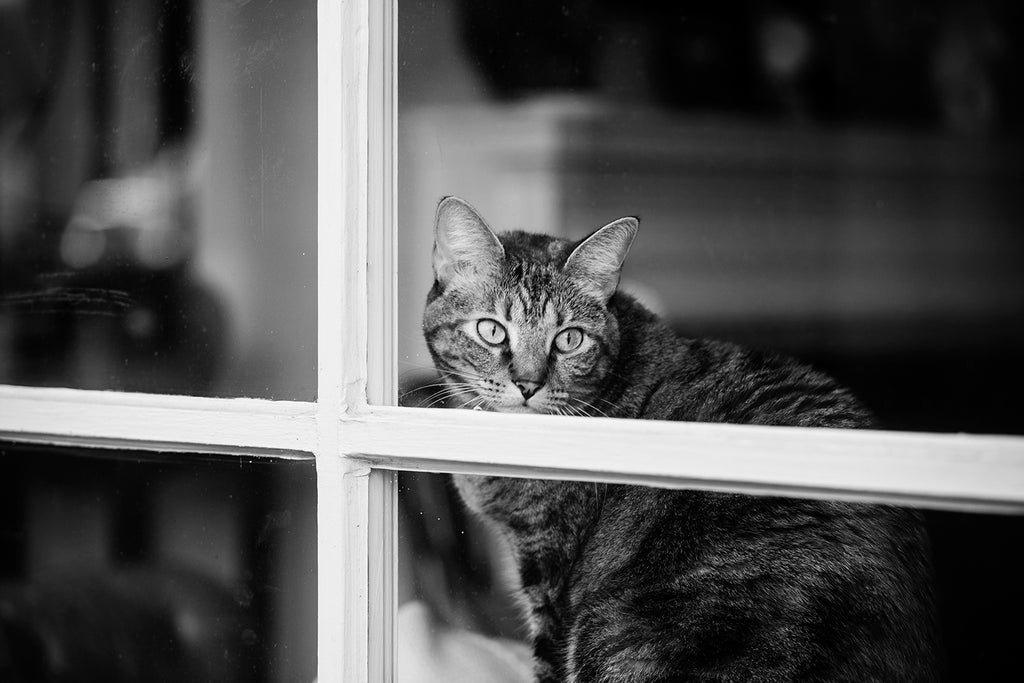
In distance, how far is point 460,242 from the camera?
1.19 metres

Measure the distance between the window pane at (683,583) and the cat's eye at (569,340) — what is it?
0.83 feet

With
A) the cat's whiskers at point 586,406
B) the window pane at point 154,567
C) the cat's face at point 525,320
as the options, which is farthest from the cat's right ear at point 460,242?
the window pane at point 154,567

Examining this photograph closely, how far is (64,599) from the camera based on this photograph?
128 cm

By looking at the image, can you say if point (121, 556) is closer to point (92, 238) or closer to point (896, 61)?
point (92, 238)

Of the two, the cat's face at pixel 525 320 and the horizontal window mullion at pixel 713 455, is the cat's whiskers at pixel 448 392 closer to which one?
the cat's face at pixel 525 320

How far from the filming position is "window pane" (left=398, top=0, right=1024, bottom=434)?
1.12 m

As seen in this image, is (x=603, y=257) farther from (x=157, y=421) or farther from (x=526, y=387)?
(x=157, y=421)

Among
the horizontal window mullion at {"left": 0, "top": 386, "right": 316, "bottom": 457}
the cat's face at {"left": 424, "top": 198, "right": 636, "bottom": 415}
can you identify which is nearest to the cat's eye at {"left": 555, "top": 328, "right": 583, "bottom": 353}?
the cat's face at {"left": 424, "top": 198, "right": 636, "bottom": 415}

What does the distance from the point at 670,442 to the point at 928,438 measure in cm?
25

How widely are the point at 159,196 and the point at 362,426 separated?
0.55m

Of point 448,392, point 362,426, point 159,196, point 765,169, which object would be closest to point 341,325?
point 362,426

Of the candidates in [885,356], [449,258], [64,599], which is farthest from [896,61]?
[64,599]

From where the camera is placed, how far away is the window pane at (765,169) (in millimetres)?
1118

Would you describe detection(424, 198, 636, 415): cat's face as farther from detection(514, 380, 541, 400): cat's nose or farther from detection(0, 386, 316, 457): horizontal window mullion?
detection(0, 386, 316, 457): horizontal window mullion
